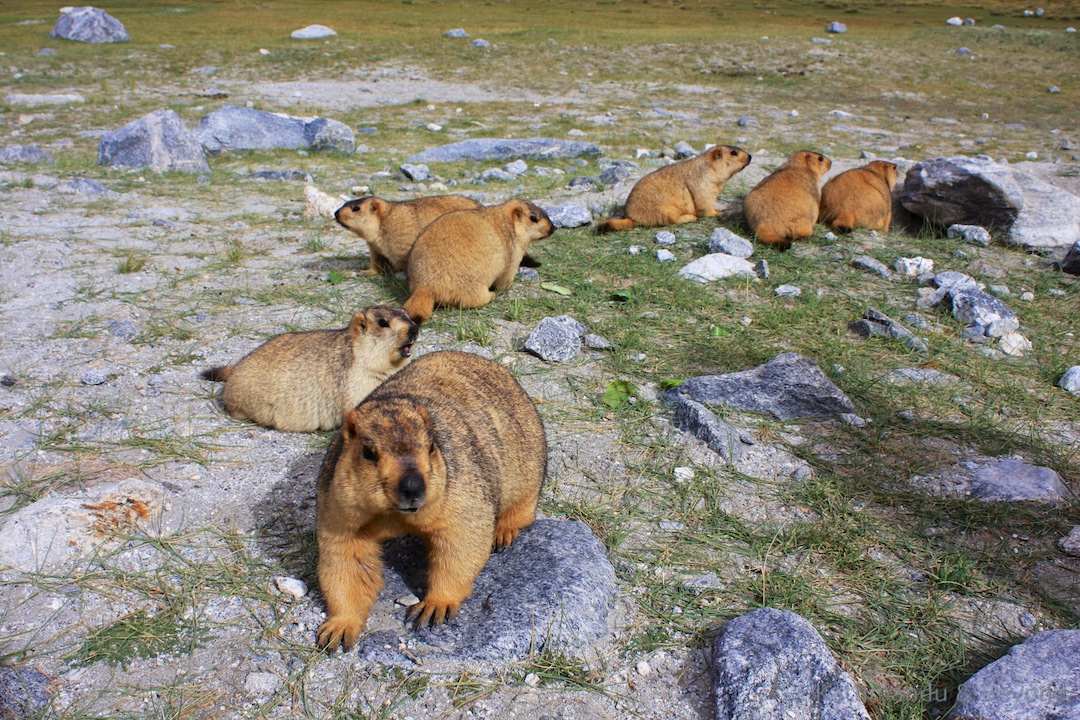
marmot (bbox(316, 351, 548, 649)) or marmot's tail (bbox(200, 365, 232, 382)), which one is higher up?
marmot (bbox(316, 351, 548, 649))

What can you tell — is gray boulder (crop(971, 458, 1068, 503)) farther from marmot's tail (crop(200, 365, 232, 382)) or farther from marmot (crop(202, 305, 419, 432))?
marmot's tail (crop(200, 365, 232, 382))

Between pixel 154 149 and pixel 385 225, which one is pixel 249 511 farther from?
pixel 154 149

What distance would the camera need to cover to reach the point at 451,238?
6418 millimetres

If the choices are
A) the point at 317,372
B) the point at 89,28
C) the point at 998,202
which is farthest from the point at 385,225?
the point at 89,28

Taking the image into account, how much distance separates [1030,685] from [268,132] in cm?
1257

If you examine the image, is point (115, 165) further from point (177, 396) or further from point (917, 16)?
point (917, 16)

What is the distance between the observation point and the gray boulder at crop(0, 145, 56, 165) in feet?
35.7

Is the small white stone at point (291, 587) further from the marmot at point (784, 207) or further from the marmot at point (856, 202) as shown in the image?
the marmot at point (856, 202)

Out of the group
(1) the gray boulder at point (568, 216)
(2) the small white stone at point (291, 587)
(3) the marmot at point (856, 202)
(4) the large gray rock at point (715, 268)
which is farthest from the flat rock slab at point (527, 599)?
(3) the marmot at point (856, 202)

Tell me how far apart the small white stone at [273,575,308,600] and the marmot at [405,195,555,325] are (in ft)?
9.39

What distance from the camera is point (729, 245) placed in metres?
7.51

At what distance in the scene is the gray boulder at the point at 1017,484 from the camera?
3.85 metres

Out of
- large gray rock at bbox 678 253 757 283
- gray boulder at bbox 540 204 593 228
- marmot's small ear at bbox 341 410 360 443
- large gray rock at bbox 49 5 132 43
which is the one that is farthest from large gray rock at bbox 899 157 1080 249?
large gray rock at bbox 49 5 132 43

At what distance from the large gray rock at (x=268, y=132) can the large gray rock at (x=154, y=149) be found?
93 cm
